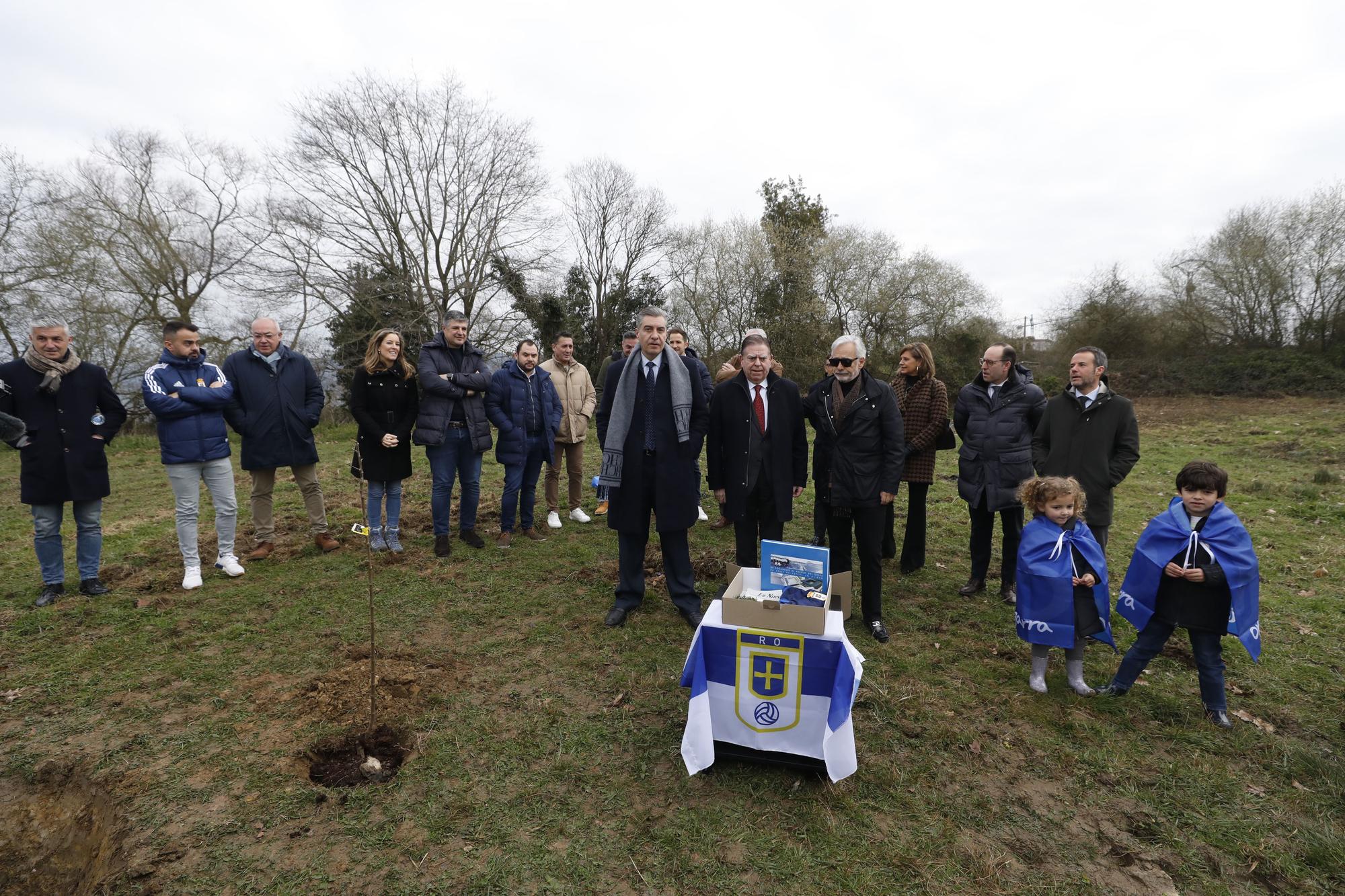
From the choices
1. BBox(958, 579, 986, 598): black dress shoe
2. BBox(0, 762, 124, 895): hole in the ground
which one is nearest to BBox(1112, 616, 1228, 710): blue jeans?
BBox(958, 579, 986, 598): black dress shoe

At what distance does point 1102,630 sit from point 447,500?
5381mm

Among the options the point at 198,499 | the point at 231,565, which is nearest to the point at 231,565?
the point at 231,565

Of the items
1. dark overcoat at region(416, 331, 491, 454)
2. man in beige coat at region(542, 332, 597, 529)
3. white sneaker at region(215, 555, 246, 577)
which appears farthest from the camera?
man in beige coat at region(542, 332, 597, 529)

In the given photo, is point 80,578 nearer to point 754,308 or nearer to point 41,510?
point 41,510

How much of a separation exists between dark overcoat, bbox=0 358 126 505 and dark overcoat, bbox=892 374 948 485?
655cm

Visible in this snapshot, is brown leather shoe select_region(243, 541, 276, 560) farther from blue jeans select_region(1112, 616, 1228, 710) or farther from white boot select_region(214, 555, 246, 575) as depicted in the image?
blue jeans select_region(1112, 616, 1228, 710)

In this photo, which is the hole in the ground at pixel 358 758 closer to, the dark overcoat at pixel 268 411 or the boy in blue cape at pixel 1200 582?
the dark overcoat at pixel 268 411

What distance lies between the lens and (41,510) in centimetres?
474

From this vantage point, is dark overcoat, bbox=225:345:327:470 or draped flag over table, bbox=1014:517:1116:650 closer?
draped flag over table, bbox=1014:517:1116:650

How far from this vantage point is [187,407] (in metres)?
4.96

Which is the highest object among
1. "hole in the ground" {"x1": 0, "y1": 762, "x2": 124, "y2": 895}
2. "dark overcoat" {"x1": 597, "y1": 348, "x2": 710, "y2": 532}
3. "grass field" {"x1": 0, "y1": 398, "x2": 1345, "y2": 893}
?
"dark overcoat" {"x1": 597, "y1": 348, "x2": 710, "y2": 532}

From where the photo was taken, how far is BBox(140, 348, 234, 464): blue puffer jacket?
16.0ft

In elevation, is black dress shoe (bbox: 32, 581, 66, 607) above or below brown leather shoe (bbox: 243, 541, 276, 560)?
below

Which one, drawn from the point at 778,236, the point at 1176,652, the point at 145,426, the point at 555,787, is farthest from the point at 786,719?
the point at 778,236
